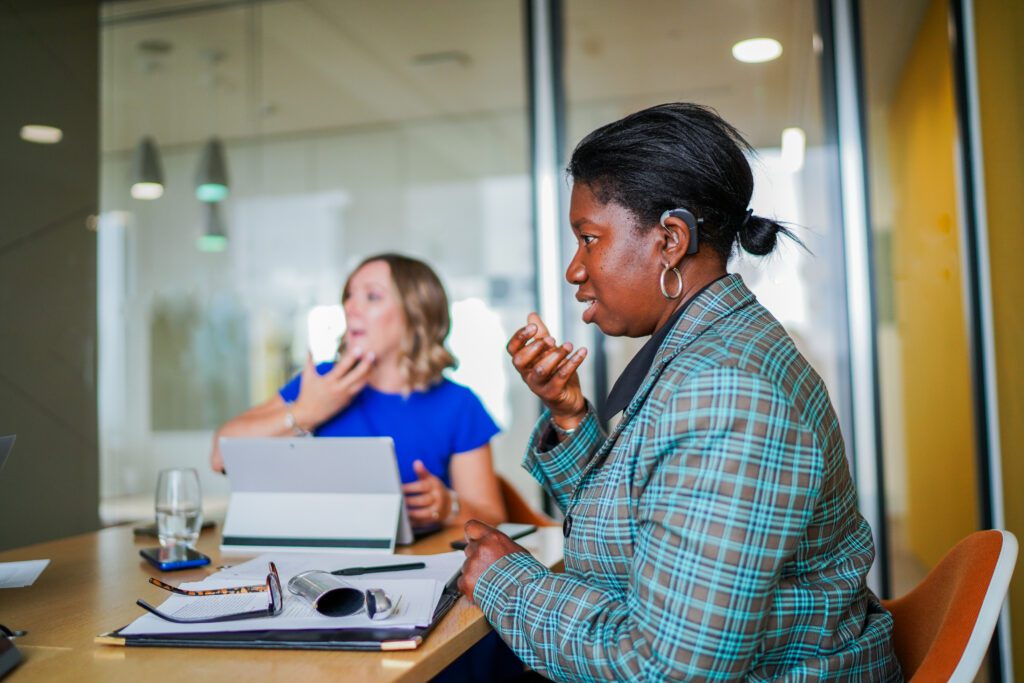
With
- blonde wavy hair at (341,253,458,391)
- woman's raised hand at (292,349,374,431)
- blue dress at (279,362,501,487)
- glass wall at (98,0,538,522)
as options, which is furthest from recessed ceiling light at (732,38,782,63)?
woman's raised hand at (292,349,374,431)

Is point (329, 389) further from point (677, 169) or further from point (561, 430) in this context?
point (677, 169)

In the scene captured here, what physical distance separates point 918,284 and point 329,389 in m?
2.12

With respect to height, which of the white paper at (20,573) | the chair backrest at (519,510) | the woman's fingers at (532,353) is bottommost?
the chair backrest at (519,510)

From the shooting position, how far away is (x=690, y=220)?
4.35 feet

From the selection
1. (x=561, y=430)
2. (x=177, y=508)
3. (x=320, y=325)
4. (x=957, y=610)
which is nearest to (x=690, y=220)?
(x=561, y=430)

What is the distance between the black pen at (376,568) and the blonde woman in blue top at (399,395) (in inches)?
32.1

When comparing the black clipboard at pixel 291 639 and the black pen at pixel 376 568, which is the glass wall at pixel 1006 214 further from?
the black clipboard at pixel 291 639

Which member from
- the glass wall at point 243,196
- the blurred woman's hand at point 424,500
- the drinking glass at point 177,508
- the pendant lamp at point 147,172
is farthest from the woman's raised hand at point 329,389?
the pendant lamp at point 147,172

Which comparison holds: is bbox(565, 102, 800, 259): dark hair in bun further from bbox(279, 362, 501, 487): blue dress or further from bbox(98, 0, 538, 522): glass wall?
bbox(98, 0, 538, 522): glass wall

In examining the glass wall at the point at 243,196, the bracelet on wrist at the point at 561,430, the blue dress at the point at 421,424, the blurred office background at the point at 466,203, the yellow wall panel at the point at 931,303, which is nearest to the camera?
the bracelet on wrist at the point at 561,430

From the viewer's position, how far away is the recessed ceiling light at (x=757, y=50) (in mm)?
3408

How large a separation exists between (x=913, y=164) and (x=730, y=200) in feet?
7.35

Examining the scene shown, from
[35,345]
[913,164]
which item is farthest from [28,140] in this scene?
[913,164]

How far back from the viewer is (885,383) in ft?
10.8
